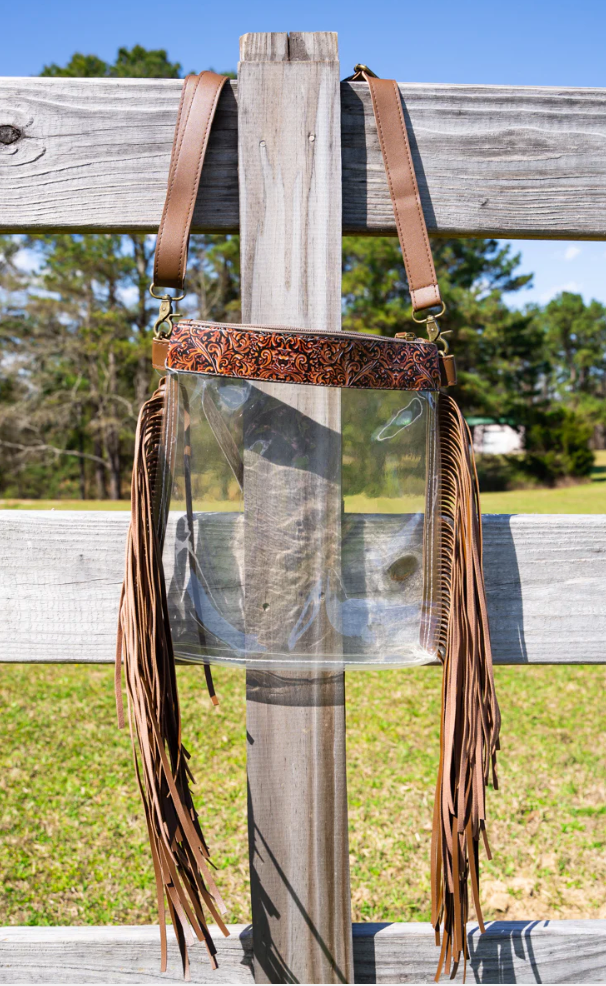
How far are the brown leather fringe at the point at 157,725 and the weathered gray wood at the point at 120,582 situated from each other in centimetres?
11

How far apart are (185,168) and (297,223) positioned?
170mm

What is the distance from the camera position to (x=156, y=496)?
101cm

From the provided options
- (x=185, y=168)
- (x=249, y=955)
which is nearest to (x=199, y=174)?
(x=185, y=168)

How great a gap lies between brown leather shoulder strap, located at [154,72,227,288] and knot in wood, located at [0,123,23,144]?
0.78 ft

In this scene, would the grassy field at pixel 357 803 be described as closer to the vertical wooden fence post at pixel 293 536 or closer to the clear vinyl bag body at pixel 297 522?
the vertical wooden fence post at pixel 293 536

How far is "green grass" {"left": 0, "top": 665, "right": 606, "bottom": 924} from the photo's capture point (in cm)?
212

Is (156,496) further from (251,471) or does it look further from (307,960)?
(307,960)

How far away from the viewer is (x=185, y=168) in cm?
98

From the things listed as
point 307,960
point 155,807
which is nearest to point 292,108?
point 155,807

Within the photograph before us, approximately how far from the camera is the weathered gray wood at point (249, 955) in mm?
1101

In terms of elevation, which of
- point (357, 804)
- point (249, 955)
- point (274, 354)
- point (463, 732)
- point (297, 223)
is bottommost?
point (357, 804)

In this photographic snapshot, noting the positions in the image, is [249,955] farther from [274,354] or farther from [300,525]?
[274,354]

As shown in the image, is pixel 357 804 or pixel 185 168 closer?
pixel 185 168

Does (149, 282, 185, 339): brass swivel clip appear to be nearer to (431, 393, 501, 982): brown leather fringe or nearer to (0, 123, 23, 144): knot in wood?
(0, 123, 23, 144): knot in wood
